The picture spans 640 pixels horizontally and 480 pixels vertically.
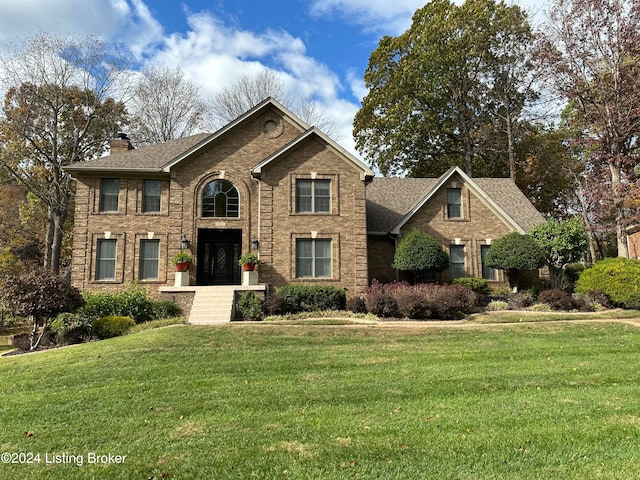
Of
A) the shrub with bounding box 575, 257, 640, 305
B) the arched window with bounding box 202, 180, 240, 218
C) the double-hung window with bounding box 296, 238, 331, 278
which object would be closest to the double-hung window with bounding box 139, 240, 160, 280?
the arched window with bounding box 202, 180, 240, 218

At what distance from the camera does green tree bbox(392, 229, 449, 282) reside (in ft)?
57.4

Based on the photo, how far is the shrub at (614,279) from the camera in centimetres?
1603

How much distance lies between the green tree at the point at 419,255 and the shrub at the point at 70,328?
471 inches

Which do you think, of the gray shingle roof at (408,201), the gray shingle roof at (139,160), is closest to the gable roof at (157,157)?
the gray shingle roof at (139,160)

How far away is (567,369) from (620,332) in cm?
579

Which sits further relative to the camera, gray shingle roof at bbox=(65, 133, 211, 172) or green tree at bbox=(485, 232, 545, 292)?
gray shingle roof at bbox=(65, 133, 211, 172)

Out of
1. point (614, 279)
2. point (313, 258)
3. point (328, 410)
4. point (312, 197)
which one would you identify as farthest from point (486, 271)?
point (328, 410)

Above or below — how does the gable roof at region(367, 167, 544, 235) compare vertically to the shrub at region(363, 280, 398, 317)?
above

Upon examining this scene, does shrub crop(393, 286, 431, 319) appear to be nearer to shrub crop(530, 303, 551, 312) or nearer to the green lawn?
the green lawn

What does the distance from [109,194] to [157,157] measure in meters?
2.68

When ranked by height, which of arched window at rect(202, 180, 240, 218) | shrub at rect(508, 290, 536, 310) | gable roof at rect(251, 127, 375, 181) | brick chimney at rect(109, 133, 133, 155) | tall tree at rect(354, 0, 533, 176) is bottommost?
shrub at rect(508, 290, 536, 310)

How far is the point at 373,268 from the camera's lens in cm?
1961

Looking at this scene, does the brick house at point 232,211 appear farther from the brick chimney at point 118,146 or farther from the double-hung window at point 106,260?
the brick chimney at point 118,146

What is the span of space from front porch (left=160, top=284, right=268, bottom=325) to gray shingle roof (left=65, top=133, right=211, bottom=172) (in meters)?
5.69
